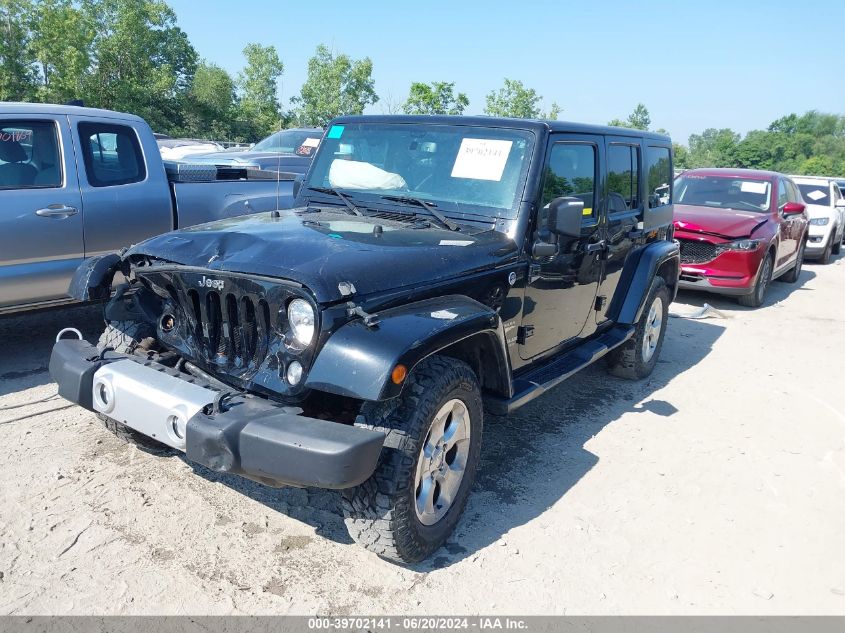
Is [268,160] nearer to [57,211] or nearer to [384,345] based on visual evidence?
[57,211]

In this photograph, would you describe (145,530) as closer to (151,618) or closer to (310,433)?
(151,618)

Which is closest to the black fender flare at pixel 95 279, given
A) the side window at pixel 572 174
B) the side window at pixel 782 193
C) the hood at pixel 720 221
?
the side window at pixel 572 174

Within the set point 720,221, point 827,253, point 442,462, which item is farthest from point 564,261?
point 827,253

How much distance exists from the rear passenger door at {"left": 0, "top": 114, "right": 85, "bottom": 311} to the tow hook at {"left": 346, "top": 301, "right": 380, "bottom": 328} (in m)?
3.32

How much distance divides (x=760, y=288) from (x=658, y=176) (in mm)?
4163

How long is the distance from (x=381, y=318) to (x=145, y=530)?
5.04ft

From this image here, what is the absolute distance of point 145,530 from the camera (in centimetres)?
311

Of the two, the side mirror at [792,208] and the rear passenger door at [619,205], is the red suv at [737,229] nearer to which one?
the side mirror at [792,208]

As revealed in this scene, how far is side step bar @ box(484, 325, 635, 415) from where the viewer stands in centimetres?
346

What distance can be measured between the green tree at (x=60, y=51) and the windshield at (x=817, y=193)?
3186 cm

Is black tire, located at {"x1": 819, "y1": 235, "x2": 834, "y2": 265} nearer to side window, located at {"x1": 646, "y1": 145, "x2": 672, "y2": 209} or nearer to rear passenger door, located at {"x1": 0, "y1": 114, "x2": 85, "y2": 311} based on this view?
side window, located at {"x1": 646, "y1": 145, "x2": 672, "y2": 209}

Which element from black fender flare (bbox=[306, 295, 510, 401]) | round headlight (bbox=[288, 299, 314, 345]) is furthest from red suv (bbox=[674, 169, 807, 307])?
round headlight (bbox=[288, 299, 314, 345])

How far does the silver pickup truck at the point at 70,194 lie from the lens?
189 inches

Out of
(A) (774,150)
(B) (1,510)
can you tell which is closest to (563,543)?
(B) (1,510)
